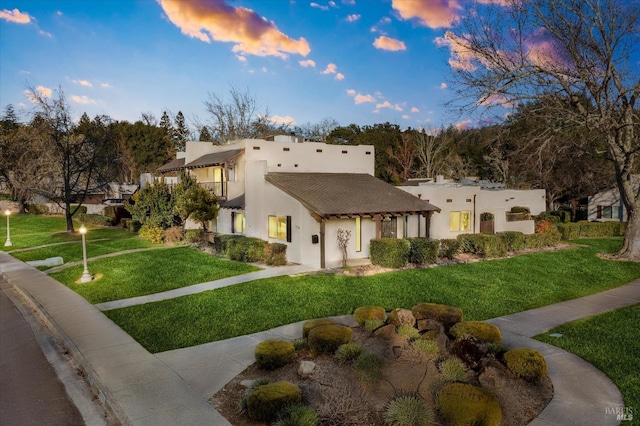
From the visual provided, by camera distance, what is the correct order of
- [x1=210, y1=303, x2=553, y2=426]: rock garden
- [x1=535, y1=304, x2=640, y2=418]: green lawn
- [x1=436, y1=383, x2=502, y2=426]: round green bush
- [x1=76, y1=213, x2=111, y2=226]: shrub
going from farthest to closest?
[x1=76, y1=213, x2=111, y2=226]: shrub
[x1=535, y1=304, x2=640, y2=418]: green lawn
[x1=210, y1=303, x2=553, y2=426]: rock garden
[x1=436, y1=383, x2=502, y2=426]: round green bush

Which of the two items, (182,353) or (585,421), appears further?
(182,353)

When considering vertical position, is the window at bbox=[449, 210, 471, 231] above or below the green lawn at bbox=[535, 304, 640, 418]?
above

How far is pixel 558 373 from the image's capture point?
707 cm

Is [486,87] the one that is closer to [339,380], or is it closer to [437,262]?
[437,262]

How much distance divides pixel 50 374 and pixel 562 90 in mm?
22312

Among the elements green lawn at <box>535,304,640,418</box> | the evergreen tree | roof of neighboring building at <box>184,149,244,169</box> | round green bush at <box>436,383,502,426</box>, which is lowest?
green lawn at <box>535,304,640,418</box>

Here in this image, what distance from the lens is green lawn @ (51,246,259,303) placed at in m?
14.1

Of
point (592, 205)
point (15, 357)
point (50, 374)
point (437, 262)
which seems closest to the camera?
point (50, 374)

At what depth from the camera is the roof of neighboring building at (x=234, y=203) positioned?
23.9 m

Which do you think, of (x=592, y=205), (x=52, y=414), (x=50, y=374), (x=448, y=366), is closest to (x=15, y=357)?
(x=50, y=374)

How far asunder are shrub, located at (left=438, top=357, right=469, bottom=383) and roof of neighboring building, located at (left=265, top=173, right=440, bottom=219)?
10988 mm

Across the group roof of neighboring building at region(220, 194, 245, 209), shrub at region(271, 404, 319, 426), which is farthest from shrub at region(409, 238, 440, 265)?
shrub at region(271, 404, 319, 426)

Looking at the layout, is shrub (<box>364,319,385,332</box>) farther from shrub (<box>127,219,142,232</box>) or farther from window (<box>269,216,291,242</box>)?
shrub (<box>127,219,142,232</box>)
